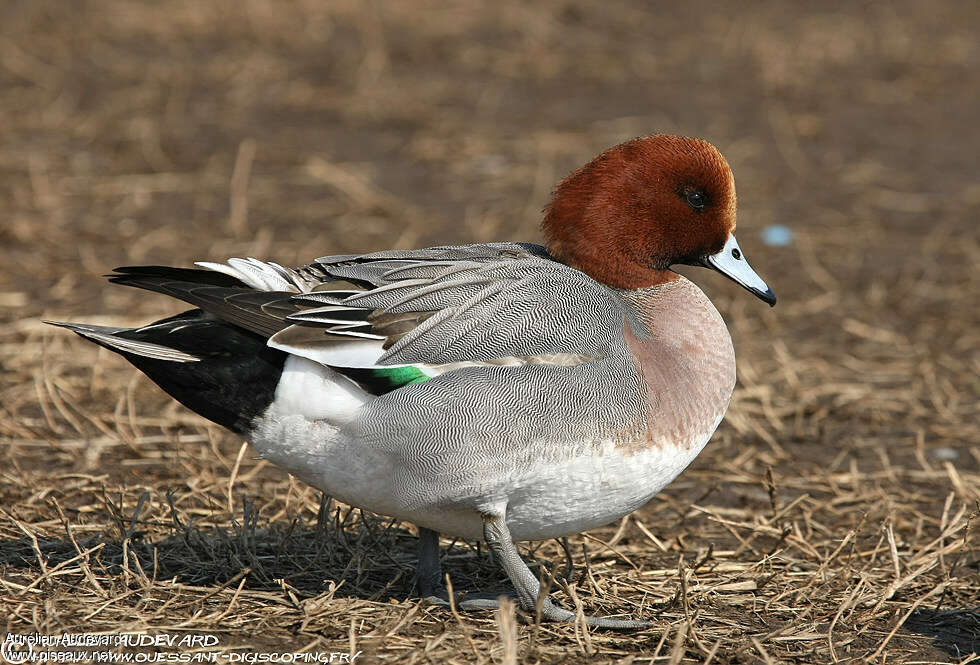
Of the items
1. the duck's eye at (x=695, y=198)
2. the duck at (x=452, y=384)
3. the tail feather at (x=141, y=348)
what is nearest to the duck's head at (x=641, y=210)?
the duck's eye at (x=695, y=198)

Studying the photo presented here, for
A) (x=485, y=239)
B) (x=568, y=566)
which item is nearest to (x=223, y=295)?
(x=568, y=566)

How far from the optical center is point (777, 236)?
6.77 metres

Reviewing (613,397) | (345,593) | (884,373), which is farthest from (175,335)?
(884,373)

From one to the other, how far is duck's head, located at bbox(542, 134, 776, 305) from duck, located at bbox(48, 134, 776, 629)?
0.13m

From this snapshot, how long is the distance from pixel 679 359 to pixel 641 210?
40cm

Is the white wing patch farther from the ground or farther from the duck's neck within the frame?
the duck's neck

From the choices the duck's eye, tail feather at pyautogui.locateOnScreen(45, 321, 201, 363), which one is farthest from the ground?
the duck's eye

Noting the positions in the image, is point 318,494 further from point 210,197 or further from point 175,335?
point 210,197

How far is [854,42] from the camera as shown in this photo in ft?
32.8

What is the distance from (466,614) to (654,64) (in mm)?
6998

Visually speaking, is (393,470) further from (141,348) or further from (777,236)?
(777,236)

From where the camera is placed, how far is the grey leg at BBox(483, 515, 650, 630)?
117 inches

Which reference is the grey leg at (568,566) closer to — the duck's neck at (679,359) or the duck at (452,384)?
the duck at (452,384)

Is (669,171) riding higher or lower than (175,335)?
higher
